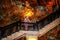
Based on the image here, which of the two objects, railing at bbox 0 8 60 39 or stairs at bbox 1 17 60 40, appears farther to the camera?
stairs at bbox 1 17 60 40

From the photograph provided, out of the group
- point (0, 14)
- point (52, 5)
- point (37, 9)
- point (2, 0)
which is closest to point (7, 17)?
point (0, 14)

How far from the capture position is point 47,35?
13.3m

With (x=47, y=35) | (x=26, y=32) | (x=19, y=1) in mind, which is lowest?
(x=47, y=35)

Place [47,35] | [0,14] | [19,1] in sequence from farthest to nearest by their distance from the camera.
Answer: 1. [19,1]
2. [0,14]
3. [47,35]

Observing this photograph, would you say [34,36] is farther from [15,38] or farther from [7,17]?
[7,17]

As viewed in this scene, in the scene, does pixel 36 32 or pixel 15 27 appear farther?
pixel 36 32

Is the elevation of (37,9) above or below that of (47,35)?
above

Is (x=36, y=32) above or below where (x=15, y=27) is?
below

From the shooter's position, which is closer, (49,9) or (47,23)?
(47,23)

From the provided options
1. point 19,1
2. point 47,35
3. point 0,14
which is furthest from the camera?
point 19,1

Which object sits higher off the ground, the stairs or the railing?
the railing

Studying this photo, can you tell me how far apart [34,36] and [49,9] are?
12.2ft

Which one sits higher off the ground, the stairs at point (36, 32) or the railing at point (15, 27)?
the railing at point (15, 27)

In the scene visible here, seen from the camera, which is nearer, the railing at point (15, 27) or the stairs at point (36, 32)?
the railing at point (15, 27)
